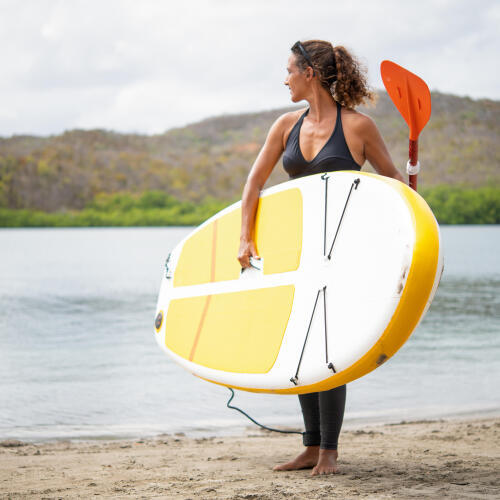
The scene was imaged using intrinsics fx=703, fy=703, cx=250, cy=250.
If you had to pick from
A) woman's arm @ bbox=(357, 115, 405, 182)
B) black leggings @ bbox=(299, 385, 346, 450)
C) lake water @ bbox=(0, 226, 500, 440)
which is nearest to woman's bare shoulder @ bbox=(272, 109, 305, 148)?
woman's arm @ bbox=(357, 115, 405, 182)

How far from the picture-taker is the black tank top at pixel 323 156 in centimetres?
254

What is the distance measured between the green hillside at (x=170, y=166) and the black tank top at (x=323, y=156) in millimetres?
53130

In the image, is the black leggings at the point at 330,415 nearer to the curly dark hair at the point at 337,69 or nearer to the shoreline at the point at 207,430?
the curly dark hair at the point at 337,69

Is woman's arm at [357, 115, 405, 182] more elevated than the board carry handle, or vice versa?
woman's arm at [357, 115, 405, 182]

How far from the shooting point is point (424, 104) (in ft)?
9.09

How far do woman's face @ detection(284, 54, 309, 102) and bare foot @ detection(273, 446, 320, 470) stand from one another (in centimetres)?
136

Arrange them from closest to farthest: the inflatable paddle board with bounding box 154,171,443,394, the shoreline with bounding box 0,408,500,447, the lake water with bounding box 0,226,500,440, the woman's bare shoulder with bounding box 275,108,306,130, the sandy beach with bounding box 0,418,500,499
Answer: the inflatable paddle board with bounding box 154,171,443,394, the sandy beach with bounding box 0,418,500,499, the woman's bare shoulder with bounding box 275,108,306,130, the shoreline with bounding box 0,408,500,447, the lake water with bounding box 0,226,500,440

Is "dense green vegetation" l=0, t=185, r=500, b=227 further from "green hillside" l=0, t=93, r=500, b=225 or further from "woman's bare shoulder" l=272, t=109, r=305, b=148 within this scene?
"woman's bare shoulder" l=272, t=109, r=305, b=148

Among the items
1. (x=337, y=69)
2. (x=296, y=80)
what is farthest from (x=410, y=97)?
(x=296, y=80)

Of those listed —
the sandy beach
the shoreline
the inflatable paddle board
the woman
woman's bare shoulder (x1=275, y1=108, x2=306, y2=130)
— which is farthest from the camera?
the shoreline

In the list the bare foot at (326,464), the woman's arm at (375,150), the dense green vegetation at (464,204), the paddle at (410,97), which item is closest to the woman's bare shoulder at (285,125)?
the woman's arm at (375,150)

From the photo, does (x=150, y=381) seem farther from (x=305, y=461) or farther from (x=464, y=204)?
(x=464, y=204)

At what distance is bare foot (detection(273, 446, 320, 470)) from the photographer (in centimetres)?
273

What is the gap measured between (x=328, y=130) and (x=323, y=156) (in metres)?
0.10
